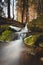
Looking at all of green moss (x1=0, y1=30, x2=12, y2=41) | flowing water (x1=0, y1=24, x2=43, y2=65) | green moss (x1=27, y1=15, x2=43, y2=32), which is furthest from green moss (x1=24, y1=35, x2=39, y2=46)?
green moss (x1=27, y1=15, x2=43, y2=32)

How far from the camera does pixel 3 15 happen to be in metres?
7.08

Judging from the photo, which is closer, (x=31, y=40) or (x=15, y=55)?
(x=15, y=55)

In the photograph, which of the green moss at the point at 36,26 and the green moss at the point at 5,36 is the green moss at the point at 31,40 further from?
the green moss at the point at 36,26

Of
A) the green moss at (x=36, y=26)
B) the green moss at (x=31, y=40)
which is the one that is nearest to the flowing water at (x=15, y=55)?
the green moss at (x=31, y=40)

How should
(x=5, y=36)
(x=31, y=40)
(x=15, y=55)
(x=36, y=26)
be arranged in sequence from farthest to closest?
1. (x=36, y=26)
2. (x=5, y=36)
3. (x=31, y=40)
4. (x=15, y=55)

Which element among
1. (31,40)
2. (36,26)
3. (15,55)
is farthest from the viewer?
(36,26)

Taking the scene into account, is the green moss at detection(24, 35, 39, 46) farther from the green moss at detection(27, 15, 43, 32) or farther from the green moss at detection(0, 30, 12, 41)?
the green moss at detection(27, 15, 43, 32)

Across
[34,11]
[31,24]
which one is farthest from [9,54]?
[34,11]

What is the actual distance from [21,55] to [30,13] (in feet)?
11.8

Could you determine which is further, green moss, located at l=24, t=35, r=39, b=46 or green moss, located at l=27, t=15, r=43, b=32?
green moss, located at l=27, t=15, r=43, b=32

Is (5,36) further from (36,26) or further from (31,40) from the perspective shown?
(36,26)

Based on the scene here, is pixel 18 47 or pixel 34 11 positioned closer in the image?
pixel 18 47

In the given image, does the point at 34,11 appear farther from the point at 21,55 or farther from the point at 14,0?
the point at 21,55

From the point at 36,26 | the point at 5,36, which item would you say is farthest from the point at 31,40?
the point at 36,26
